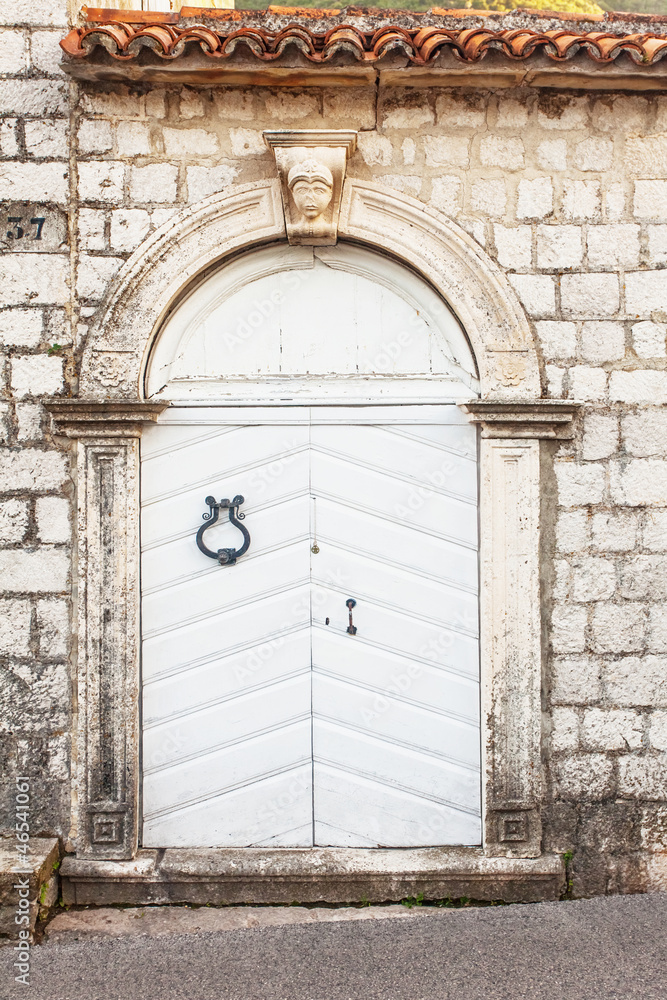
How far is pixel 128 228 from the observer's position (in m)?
3.56

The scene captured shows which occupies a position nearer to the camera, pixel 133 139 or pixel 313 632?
pixel 133 139

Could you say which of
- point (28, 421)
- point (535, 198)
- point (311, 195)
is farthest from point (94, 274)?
point (535, 198)

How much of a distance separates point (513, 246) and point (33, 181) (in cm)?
230

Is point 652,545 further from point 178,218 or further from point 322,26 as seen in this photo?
point 322,26

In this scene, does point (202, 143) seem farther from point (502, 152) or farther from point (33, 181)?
point (502, 152)

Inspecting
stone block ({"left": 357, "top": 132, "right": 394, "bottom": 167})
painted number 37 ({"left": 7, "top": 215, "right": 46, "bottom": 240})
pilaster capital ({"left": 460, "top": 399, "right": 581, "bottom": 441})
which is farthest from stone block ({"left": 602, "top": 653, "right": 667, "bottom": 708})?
painted number 37 ({"left": 7, "top": 215, "right": 46, "bottom": 240})

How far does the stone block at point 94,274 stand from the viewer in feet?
11.7

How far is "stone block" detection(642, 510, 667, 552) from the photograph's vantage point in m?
3.62

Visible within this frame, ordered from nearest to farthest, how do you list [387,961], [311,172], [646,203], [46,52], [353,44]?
[387,961], [353,44], [311,172], [46,52], [646,203]

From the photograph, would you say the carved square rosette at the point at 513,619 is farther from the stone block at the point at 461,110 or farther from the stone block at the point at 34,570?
the stone block at the point at 34,570

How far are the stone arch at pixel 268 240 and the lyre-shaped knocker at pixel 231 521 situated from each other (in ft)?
2.10

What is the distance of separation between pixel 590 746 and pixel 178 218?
10.5 ft

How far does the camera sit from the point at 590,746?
11.7 feet

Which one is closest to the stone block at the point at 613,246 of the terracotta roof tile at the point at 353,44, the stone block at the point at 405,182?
the terracotta roof tile at the point at 353,44
